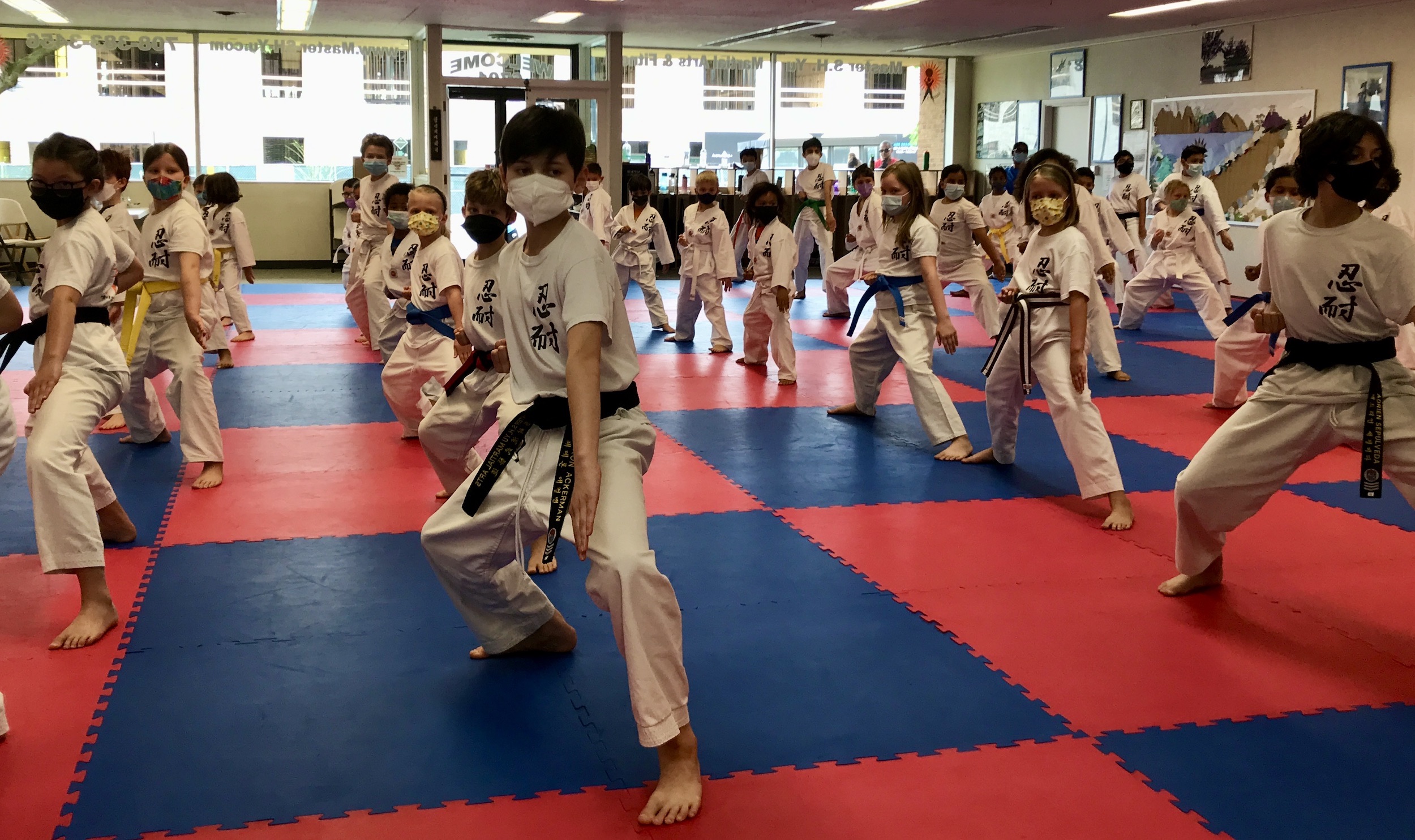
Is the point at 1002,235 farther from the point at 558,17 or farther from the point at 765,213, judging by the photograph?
the point at 558,17

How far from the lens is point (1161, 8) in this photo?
13.1m

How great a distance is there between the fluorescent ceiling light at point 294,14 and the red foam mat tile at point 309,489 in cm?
824

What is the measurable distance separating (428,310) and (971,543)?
8.69 ft

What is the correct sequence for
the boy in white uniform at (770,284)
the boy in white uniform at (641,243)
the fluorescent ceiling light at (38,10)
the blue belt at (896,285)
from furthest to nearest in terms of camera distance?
the fluorescent ceiling light at (38,10), the boy in white uniform at (641,243), the boy in white uniform at (770,284), the blue belt at (896,285)

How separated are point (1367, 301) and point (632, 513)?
2274 millimetres

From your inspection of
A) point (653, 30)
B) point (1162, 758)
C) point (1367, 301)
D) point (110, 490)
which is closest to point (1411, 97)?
point (653, 30)

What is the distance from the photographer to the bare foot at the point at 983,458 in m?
5.81

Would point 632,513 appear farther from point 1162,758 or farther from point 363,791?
point 1162,758

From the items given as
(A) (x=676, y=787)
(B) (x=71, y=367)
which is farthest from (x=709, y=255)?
(A) (x=676, y=787)

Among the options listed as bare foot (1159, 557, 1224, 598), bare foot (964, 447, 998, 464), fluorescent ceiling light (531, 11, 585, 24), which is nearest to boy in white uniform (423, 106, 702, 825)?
bare foot (1159, 557, 1224, 598)

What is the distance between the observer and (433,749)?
9.30 ft

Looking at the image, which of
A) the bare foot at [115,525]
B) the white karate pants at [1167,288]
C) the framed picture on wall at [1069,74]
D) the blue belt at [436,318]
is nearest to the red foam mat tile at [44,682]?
the bare foot at [115,525]

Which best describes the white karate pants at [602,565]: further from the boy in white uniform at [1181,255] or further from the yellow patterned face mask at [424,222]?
the boy in white uniform at [1181,255]

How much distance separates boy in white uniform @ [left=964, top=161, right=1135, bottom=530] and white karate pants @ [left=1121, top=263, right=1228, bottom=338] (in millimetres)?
5028
